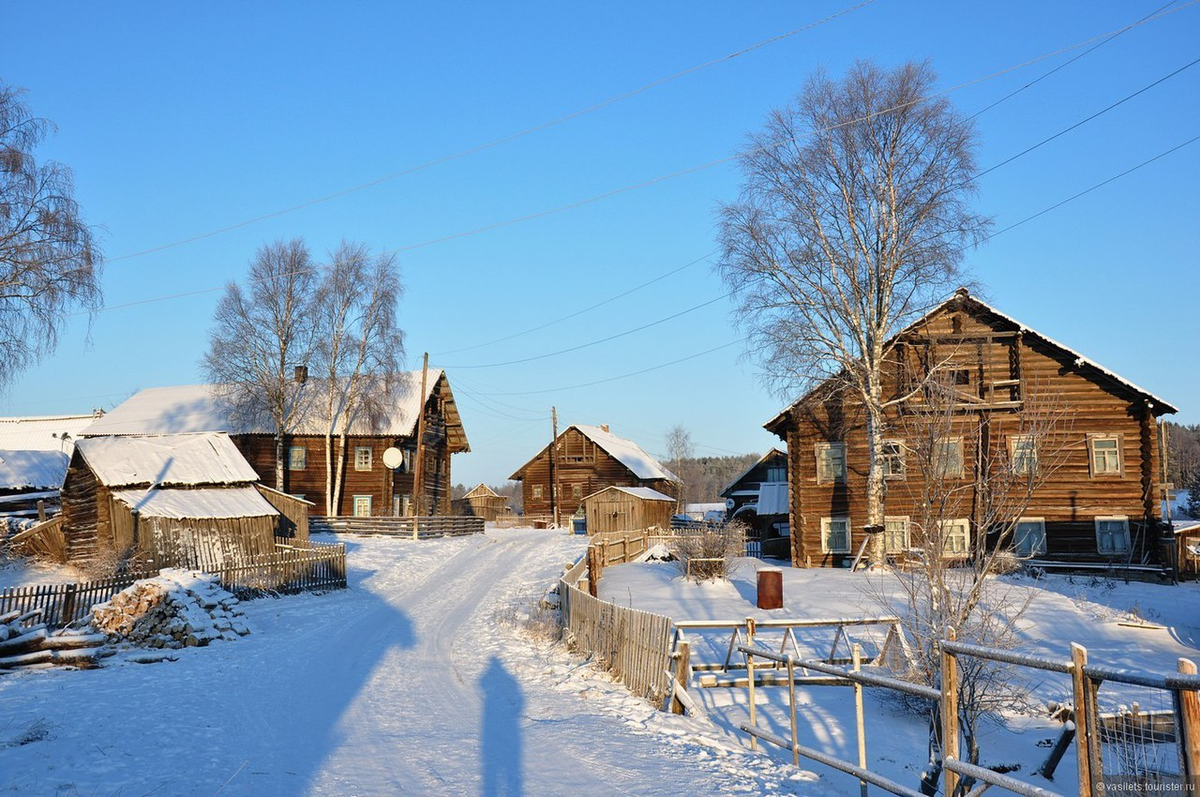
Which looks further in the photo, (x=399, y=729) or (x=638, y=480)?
(x=638, y=480)

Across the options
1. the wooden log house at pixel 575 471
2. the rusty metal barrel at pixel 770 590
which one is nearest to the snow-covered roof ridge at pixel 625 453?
the wooden log house at pixel 575 471

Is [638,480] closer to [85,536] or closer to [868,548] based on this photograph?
[868,548]

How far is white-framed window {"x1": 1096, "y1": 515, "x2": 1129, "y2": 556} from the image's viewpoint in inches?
1177

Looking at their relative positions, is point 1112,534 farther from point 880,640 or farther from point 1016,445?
point 880,640

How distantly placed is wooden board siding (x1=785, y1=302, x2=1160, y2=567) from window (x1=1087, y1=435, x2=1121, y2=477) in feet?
0.48

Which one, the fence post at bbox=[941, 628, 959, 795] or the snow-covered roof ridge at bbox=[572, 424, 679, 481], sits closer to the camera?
the fence post at bbox=[941, 628, 959, 795]

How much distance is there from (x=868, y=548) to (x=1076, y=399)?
8917 millimetres

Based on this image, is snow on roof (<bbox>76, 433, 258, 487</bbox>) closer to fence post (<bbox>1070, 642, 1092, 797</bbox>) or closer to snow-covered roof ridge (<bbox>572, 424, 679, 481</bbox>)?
fence post (<bbox>1070, 642, 1092, 797</bbox>)

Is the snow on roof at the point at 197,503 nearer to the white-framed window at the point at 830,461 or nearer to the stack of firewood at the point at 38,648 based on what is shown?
the stack of firewood at the point at 38,648

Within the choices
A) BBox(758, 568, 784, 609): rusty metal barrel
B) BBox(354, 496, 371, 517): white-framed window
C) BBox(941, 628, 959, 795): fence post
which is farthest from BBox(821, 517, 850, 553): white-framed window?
BBox(941, 628, 959, 795): fence post

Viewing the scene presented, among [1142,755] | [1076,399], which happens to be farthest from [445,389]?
[1142,755]

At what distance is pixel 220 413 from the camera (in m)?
49.8

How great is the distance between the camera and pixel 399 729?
11078 millimetres

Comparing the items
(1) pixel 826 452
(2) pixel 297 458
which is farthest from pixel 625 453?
(1) pixel 826 452
